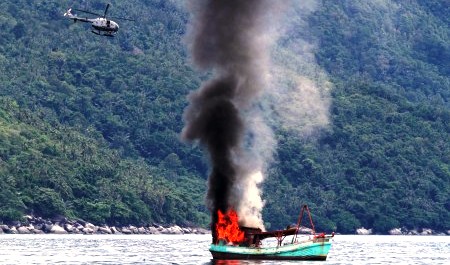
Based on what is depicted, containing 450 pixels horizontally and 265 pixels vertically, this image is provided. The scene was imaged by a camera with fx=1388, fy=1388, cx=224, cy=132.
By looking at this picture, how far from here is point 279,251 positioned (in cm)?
15638

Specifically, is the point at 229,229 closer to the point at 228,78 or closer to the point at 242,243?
the point at 242,243

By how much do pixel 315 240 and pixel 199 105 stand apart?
20715 millimetres

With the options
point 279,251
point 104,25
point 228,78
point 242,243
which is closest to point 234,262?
point 242,243

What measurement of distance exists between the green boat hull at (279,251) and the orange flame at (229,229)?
1.16m

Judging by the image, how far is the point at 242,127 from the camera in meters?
161

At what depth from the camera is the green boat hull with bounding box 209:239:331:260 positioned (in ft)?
500

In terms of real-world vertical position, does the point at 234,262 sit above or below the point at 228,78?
below

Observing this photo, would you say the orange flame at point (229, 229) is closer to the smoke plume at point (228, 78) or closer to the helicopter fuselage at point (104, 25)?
the smoke plume at point (228, 78)

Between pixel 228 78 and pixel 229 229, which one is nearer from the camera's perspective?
pixel 229 229

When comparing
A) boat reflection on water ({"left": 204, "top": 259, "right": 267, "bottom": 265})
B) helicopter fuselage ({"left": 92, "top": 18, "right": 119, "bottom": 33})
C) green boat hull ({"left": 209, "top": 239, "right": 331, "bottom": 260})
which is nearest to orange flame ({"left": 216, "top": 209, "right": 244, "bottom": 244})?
green boat hull ({"left": 209, "top": 239, "right": 331, "bottom": 260})

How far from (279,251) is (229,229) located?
22.4 feet

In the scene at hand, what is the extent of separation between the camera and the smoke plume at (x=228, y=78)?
15988 centimetres

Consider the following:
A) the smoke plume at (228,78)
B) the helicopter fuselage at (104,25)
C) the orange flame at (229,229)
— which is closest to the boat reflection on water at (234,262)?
the orange flame at (229,229)

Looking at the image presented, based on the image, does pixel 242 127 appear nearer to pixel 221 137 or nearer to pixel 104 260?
pixel 221 137
